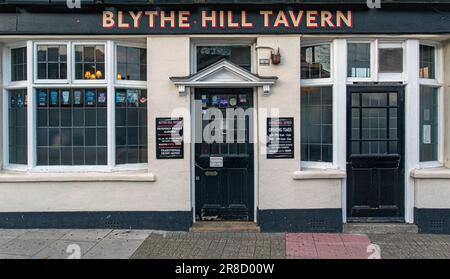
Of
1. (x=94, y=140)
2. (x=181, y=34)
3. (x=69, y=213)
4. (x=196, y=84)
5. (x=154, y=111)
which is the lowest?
(x=69, y=213)

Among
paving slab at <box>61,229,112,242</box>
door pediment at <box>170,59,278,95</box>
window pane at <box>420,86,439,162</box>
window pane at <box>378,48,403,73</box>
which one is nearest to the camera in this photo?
paving slab at <box>61,229,112,242</box>

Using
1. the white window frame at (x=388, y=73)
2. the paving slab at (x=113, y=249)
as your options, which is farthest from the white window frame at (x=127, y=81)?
the white window frame at (x=388, y=73)

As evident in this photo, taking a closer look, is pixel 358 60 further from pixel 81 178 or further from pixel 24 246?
pixel 24 246

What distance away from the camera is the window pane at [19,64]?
7207 millimetres

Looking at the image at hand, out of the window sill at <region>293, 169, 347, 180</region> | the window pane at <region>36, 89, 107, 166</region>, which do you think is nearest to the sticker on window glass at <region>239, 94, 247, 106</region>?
the window sill at <region>293, 169, 347, 180</region>

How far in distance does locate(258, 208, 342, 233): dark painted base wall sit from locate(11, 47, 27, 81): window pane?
4919 mm

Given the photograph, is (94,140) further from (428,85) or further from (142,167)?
(428,85)

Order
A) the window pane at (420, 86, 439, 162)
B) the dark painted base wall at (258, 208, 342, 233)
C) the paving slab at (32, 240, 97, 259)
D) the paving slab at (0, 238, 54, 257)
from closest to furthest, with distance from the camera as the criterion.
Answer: the paving slab at (32, 240, 97, 259) < the paving slab at (0, 238, 54, 257) < the dark painted base wall at (258, 208, 342, 233) < the window pane at (420, 86, 439, 162)

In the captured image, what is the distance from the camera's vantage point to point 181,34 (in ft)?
22.6

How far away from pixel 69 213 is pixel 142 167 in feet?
4.81

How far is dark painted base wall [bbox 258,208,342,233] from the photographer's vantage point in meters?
6.93

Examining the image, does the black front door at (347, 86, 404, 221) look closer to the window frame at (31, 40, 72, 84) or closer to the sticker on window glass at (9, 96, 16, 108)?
the window frame at (31, 40, 72, 84)

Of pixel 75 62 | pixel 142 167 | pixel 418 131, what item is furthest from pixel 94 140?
pixel 418 131

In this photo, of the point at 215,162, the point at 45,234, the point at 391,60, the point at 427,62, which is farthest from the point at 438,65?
the point at 45,234
